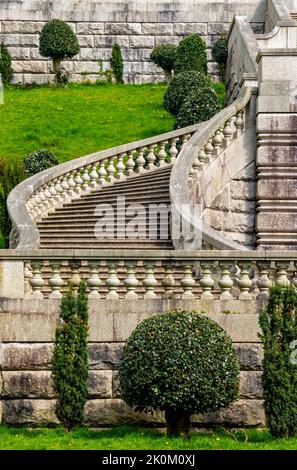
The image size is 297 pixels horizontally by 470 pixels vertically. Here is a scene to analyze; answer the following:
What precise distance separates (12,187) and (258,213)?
204 inches

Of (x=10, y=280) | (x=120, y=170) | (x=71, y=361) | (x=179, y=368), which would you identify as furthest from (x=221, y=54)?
(x=179, y=368)

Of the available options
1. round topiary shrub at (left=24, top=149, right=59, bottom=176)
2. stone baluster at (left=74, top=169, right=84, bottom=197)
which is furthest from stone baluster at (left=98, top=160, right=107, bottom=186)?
round topiary shrub at (left=24, top=149, right=59, bottom=176)

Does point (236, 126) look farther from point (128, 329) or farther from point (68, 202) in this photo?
point (128, 329)

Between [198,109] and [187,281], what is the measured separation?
1481cm

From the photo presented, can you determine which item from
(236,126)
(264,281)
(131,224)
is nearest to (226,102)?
(236,126)

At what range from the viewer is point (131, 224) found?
24047 mm

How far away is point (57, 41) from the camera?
41844mm

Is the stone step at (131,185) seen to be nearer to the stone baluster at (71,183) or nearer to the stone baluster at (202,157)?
the stone baluster at (71,183)

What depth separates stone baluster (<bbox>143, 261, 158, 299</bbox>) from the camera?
56.2ft

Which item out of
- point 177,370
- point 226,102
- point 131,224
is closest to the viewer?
point 177,370

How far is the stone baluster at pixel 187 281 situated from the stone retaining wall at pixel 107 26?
26.5 metres

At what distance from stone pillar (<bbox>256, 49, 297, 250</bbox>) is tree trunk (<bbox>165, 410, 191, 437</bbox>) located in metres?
9.28

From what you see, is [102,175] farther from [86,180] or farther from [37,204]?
[37,204]

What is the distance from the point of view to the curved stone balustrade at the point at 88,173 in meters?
25.7
